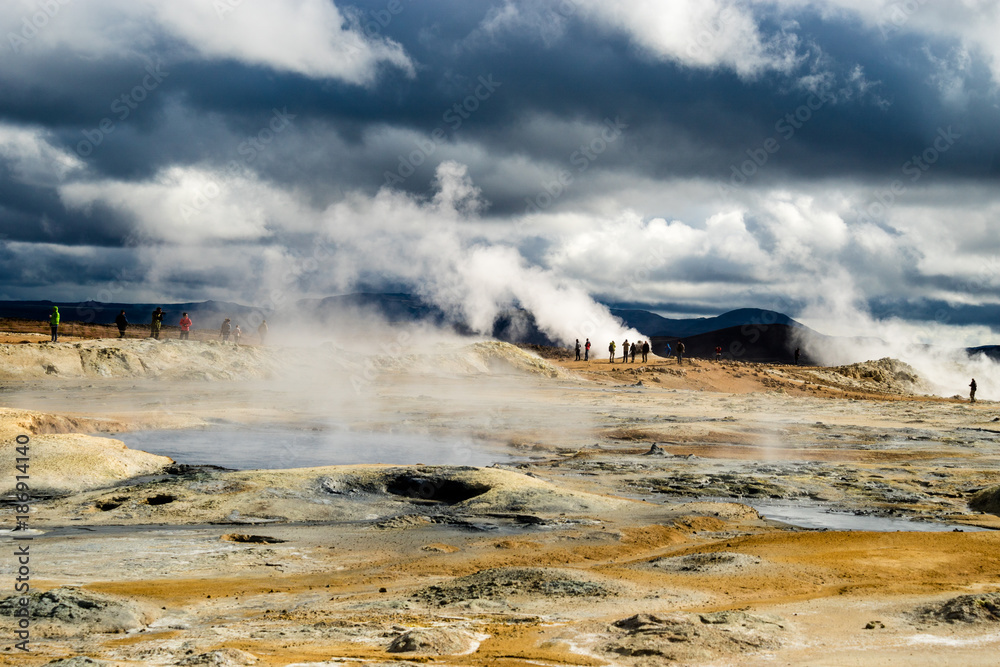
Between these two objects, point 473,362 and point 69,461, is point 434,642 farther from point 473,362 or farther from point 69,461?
point 473,362

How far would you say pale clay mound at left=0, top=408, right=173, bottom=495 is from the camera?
12.0 m

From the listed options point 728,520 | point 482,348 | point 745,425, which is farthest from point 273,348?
point 728,520

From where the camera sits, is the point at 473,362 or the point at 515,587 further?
the point at 473,362

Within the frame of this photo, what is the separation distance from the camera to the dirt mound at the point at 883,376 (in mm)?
49938

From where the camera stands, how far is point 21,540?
30.3 feet

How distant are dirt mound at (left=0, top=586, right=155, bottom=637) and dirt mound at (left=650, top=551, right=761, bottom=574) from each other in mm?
4910

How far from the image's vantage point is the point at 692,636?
5.92 metres

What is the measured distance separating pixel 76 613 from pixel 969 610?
6787 millimetres

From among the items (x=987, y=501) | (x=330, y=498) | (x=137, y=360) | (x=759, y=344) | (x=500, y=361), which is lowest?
(x=330, y=498)

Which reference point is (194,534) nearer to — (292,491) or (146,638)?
(292,491)

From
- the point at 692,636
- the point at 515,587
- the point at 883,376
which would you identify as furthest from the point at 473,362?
the point at 692,636

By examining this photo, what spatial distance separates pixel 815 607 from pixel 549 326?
183 feet

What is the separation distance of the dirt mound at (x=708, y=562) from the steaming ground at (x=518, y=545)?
A: 0.12 ft

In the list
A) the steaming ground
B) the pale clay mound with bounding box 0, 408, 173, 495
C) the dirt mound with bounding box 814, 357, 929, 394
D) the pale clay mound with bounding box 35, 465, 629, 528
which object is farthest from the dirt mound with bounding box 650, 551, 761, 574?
the dirt mound with bounding box 814, 357, 929, 394
